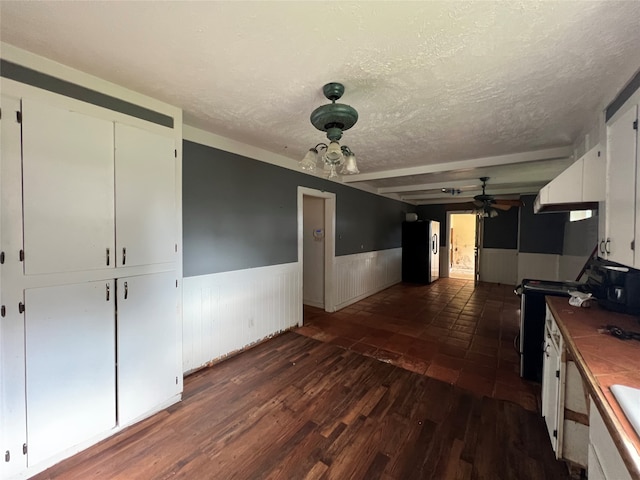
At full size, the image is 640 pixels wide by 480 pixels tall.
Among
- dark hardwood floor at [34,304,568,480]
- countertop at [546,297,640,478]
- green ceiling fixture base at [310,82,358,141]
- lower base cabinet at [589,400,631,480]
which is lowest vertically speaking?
dark hardwood floor at [34,304,568,480]

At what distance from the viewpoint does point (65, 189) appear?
153 centimetres

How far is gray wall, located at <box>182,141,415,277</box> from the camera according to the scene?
→ 2488mm

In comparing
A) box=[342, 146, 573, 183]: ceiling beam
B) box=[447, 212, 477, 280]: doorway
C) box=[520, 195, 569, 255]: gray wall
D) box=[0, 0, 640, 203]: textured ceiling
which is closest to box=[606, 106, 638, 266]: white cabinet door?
box=[0, 0, 640, 203]: textured ceiling

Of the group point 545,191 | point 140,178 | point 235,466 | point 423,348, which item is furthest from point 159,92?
point 423,348

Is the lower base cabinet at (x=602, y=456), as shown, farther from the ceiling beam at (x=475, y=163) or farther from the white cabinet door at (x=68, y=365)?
the ceiling beam at (x=475, y=163)

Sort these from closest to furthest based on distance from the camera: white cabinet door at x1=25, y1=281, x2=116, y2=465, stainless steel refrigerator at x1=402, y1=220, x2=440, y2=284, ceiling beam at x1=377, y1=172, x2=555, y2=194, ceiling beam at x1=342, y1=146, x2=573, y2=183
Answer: white cabinet door at x1=25, y1=281, x2=116, y2=465 → ceiling beam at x1=342, y1=146, x2=573, y2=183 → ceiling beam at x1=377, y1=172, x2=555, y2=194 → stainless steel refrigerator at x1=402, y1=220, x2=440, y2=284

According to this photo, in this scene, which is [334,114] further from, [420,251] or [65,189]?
[420,251]

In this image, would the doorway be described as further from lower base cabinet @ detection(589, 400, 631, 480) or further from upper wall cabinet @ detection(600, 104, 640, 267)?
lower base cabinet @ detection(589, 400, 631, 480)

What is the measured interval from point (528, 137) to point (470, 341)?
2495 millimetres

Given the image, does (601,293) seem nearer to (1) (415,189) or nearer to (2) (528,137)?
(2) (528,137)

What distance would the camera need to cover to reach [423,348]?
309cm

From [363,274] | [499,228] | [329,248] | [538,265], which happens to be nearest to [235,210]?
[329,248]

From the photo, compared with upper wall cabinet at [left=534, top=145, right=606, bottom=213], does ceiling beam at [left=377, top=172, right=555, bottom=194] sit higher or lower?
higher

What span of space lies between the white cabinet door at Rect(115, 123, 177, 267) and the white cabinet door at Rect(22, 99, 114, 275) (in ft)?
0.22
